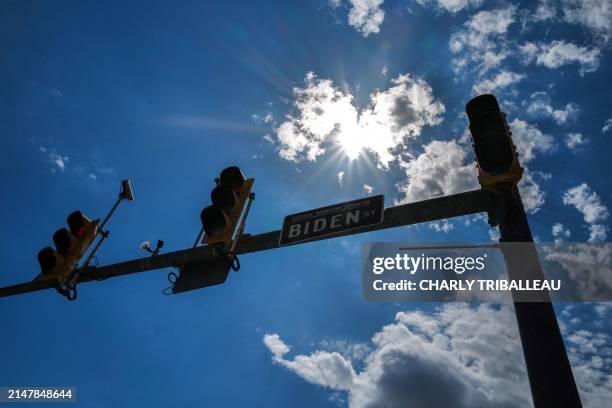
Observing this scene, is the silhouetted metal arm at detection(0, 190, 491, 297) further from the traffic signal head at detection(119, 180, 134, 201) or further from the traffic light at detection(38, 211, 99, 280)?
the traffic signal head at detection(119, 180, 134, 201)

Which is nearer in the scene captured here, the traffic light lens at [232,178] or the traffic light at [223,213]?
the traffic light at [223,213]

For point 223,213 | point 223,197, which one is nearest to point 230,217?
point 223,213

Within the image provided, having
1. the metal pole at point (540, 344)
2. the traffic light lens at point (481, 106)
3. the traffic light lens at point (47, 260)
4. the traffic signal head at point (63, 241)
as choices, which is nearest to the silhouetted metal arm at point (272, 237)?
the traffic light lens at point (47, 260)

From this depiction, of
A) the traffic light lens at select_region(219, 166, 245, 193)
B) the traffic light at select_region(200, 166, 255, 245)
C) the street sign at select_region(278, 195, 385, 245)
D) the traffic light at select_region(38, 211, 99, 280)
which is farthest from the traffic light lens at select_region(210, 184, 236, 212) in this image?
the traffic light at select_region(38, 211, 99, 280)

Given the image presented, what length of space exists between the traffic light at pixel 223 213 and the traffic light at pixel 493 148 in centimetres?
247

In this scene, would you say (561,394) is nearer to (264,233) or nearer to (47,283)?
(264,233)

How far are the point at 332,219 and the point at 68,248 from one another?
3.71 meters

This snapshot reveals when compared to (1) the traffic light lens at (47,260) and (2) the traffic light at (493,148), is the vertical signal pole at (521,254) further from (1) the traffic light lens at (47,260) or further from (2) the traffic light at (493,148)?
(1) the traffic light lens at (47,260)

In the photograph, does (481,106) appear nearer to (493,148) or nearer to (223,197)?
(493,148)

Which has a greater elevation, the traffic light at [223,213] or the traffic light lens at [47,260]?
the traffic light at [223,213]

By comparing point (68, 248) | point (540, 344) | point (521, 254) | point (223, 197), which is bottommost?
point (540, 344)

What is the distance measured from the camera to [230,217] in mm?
4203

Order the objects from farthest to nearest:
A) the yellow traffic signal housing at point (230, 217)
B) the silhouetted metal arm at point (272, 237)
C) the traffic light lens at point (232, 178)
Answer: the traffic light lens at point (232, 178) → the yellow traffic signal housing at point (230, 217) → the silhouetted metal arm at point (272, 237)

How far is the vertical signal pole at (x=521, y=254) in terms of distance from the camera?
240cm
